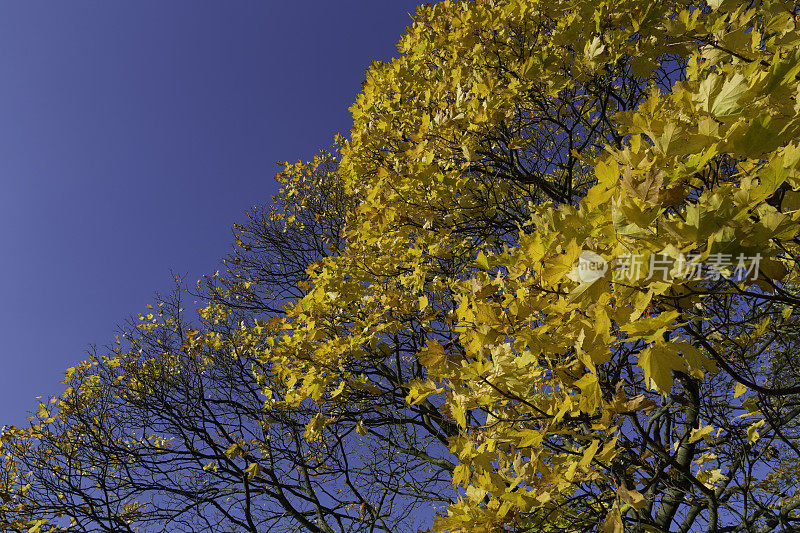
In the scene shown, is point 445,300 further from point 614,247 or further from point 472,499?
point 614,247

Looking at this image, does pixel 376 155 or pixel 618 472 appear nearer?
pixel 618 472

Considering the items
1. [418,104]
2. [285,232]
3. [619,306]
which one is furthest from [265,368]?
[619,306]

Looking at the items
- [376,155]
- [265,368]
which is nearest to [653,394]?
[376,155]

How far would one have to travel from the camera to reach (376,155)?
12.9ft

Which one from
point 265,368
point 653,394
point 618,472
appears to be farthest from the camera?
point 265,368

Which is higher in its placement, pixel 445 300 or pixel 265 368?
pixel 265 368

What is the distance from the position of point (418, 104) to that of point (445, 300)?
1.81m

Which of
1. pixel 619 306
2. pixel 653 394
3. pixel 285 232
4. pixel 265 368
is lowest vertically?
pixel 619 306

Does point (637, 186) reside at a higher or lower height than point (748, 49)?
lower

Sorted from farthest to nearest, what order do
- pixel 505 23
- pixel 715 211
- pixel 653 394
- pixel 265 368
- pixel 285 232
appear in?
pixel 285 232 → pixel 265 368 → pixel 505 23 → pixel 653 394 → pixel 715 211

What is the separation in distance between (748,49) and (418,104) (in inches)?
107

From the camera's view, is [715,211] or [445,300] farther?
[445,300]

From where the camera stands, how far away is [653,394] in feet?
9.99

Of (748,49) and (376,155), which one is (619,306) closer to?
(748,49)
